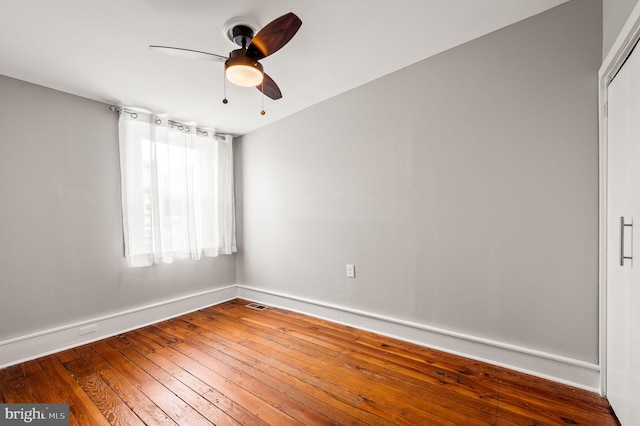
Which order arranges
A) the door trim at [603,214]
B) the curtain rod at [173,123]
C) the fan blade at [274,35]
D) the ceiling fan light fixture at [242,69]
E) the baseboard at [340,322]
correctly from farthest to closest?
the curtain rod at [173,123] < the baseboard at [340,322] < the ceiling fan light fixture at [242,69] < the door trim at [603,214] < the fan blade at [274,35]

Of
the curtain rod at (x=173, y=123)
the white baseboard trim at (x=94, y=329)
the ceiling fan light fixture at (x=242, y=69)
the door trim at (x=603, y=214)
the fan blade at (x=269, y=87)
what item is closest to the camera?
the door trim at (x=603, y=214)

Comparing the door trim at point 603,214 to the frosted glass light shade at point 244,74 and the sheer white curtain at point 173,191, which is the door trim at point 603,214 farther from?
the sheer white curtain at point 173,191

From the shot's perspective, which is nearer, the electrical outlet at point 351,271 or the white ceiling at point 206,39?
the white ceiling at point 206,39

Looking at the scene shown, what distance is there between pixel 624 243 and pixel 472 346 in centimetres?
122

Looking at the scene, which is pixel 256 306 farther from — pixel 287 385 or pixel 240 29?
pixel 240 29

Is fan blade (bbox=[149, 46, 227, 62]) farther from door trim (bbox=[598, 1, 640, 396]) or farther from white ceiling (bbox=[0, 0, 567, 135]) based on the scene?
door trim (bbox=[598, 1, 640, 396])

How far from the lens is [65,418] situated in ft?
5.34

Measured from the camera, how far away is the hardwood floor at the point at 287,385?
162 centimetres

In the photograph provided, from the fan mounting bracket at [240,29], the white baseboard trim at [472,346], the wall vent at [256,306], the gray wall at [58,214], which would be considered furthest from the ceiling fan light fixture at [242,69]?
the wall vent at [256,306]

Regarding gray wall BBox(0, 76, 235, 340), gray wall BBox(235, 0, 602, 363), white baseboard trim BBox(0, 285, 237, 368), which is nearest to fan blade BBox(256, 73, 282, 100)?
gray wall BBox(235, 0, 602, 363)

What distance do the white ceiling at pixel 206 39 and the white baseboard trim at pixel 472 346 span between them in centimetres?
Result: 228

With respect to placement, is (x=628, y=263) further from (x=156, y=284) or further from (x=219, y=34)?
(x=156, y=284)

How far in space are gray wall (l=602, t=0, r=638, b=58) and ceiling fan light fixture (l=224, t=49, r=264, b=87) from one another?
1891 millimetres

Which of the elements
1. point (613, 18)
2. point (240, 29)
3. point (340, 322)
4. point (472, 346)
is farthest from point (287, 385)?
point (613, 18)
